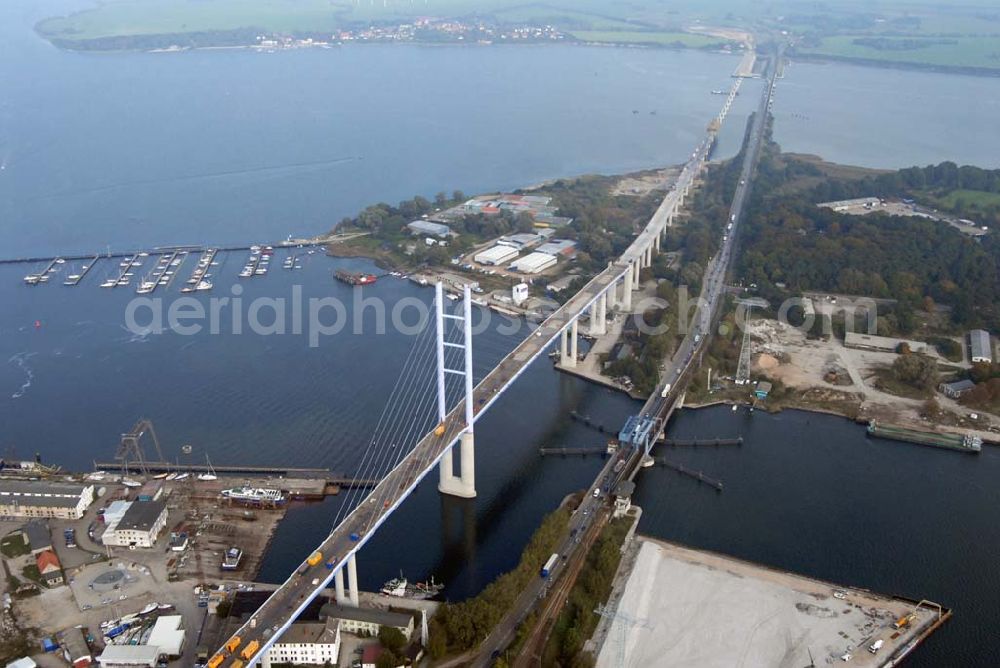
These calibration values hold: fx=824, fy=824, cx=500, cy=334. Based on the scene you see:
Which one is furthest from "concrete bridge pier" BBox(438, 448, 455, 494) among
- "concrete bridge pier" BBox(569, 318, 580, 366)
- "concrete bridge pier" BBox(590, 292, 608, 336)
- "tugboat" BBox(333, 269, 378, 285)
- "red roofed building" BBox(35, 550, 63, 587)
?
"tugboat" BBox(333, 269, 378, 285)

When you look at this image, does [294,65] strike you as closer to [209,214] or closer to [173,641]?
[209,214]

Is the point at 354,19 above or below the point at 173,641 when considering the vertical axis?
above

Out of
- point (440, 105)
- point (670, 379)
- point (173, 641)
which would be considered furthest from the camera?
point (440, 105)

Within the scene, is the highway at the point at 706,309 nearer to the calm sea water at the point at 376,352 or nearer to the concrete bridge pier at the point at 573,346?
the calm sea water at the point at 376,352

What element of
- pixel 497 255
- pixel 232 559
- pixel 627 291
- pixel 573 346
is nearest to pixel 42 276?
pixel 497 255

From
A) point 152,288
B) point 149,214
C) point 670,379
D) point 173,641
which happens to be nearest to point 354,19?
point 149,214

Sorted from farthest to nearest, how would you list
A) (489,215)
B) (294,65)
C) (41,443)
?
(294,65) < (489,215) < (41,443)

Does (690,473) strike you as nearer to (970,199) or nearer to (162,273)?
(162,273)

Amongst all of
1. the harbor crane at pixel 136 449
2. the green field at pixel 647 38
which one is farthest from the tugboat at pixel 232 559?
the green field at pixel 647 38
